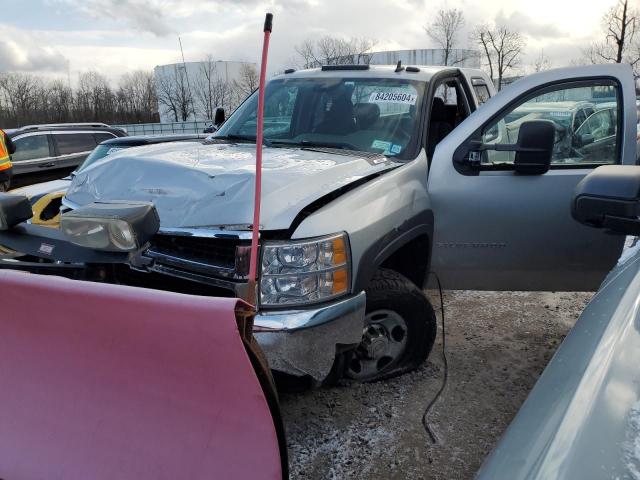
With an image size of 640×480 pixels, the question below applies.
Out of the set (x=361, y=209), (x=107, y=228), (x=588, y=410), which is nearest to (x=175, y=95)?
(x=361, y=209)

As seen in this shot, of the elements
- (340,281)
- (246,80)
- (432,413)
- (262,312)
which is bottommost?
(432,413)

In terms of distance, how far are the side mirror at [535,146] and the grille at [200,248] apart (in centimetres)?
189

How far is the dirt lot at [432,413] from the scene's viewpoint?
2.81m

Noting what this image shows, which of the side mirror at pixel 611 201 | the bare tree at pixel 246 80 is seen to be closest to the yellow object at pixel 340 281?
the side mirror at pixel 611 201

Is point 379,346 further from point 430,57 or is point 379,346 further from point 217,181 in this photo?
point 430,57

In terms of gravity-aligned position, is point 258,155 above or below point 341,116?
below

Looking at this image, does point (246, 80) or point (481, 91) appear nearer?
point (481, 91)

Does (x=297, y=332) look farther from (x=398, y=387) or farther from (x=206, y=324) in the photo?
(x=398, y=387)

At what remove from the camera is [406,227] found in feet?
10.4

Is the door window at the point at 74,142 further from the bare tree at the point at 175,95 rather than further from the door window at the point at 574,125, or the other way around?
the bare tree at the point at 175,95

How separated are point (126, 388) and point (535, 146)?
2642 millimetres

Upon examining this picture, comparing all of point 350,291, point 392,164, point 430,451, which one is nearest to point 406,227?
point 392,164

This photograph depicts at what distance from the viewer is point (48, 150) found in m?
11.3

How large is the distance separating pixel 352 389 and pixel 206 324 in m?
2.04
